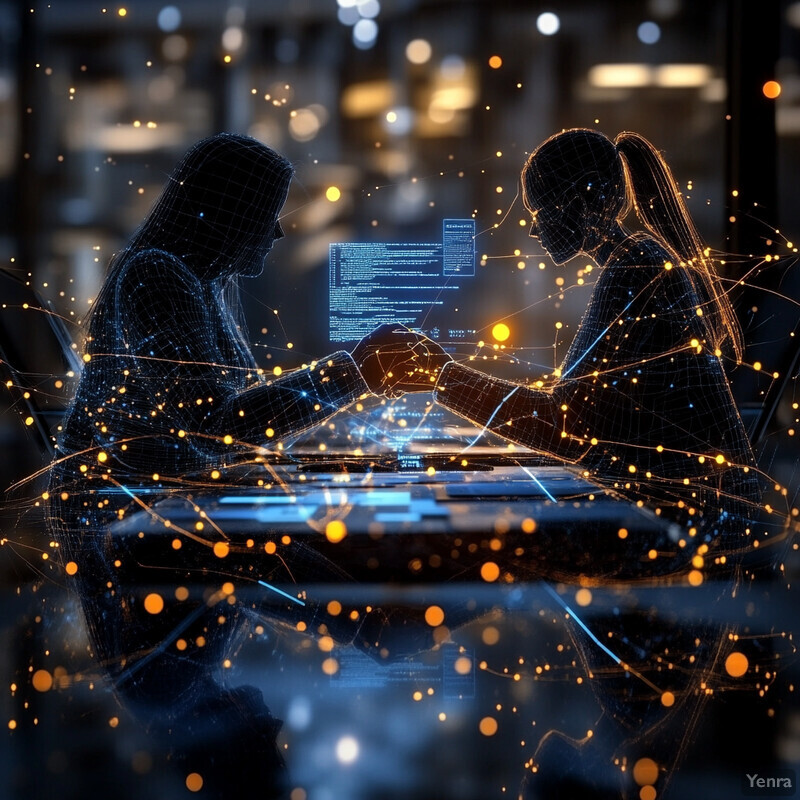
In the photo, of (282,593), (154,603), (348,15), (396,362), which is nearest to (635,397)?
(396,362)

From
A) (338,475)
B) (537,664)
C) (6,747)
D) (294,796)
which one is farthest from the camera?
(338,475)

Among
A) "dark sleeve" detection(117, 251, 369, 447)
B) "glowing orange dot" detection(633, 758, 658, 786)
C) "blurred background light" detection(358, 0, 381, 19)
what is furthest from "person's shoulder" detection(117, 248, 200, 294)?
"glowing orange dot" detection(633, 758, 658, 786)

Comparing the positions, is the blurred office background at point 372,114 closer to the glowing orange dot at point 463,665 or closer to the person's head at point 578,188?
the person's head at point 578,188

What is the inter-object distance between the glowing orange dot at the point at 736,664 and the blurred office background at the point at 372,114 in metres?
0.83

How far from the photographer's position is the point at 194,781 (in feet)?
3.32

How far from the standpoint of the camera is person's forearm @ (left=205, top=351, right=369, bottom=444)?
5.36 ft

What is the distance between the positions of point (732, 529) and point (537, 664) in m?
0.73

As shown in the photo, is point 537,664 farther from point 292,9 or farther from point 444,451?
point 292,9

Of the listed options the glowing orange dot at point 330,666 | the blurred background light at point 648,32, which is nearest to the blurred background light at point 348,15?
the blurred background light at point 648,32

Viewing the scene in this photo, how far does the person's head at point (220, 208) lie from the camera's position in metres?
1.66

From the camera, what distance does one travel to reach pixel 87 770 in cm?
105

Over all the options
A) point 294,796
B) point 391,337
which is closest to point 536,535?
point 391,337

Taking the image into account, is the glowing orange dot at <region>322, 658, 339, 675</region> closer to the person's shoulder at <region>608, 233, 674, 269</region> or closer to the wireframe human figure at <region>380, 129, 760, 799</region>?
the wireframe human figure at <region>380, 129, 760, 799</region>

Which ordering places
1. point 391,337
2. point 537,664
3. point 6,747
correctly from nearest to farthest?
1. point 6,747
2. point 537,664
3. point 391,337
